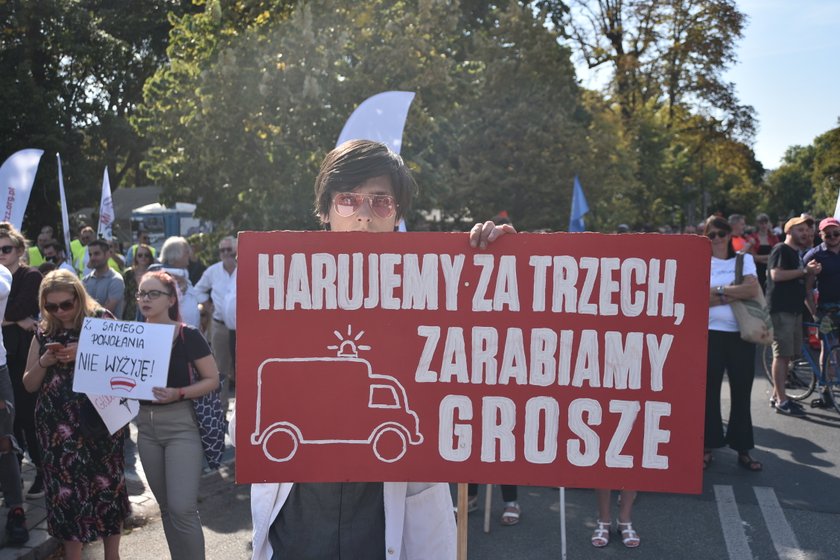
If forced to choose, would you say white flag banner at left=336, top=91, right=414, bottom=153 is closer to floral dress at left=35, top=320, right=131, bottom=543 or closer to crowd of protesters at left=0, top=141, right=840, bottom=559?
A: crowd of protesters at left=0, top=141, right=840, bottom=559

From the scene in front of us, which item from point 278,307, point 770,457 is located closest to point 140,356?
point 278,307

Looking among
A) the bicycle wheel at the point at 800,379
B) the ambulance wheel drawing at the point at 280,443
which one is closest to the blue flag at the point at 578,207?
the bicycle wheel at the point at 800,379

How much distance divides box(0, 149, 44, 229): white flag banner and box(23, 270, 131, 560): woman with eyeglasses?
457cm

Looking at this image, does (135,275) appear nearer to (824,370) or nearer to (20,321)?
(20,321)

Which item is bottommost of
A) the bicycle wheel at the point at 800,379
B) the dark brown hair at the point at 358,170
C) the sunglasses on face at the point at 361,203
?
the bicycle wheel at the point at 800,379

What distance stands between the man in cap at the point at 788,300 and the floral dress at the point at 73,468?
22.9ft

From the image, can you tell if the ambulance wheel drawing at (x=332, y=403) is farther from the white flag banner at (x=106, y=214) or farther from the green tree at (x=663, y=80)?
the green tree at (x=663, y=80)

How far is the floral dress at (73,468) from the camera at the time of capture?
4.51 m

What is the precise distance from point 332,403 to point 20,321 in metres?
4.63

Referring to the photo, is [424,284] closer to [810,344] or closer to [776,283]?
[776,283]

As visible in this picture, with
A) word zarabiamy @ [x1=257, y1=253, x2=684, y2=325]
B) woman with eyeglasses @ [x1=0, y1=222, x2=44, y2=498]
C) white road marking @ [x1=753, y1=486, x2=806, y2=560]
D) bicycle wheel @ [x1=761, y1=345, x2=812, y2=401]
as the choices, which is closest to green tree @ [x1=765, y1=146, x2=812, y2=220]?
bicycle wheel @ [x1=761, y1=345, x2=812, y2=401]

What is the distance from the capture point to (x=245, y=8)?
12656 millimetres

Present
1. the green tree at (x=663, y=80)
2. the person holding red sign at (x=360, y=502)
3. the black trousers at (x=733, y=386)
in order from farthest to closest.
Answer: the green tree at (x=663, y=80), the black trousers at (x=733, y=386), the person holding red sign at (x=360, y=502)

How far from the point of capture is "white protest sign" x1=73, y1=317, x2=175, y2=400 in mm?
4297
